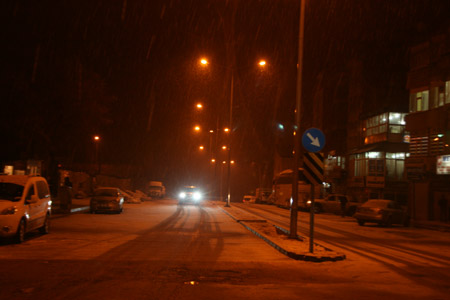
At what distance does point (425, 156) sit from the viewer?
33.1 metres

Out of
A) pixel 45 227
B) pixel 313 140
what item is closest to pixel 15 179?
pixel 45 227

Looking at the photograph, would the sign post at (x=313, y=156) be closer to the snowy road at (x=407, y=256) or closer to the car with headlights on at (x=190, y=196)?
the snowy road at (x=407, y=256)

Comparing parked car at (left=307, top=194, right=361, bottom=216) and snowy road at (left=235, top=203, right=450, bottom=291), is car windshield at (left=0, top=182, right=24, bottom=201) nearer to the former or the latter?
snowy road at (left=235, top=203, right=450, bottom=291)

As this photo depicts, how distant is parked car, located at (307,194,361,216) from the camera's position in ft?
112

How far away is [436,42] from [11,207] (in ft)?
105

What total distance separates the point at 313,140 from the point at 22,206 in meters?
8.32

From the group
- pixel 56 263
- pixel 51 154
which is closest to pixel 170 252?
pixel 56 263

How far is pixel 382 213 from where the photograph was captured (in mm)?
23750

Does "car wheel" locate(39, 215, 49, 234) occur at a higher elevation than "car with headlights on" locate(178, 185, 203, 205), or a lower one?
lower

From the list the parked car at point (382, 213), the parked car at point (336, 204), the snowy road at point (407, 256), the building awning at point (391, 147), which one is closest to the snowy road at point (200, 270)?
the snowy road at point (407, 256)

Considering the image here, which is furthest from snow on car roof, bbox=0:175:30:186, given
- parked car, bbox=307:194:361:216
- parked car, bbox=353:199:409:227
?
parked car, bbox=307:194:361:216

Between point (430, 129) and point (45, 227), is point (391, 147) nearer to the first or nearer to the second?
point (430, 129)

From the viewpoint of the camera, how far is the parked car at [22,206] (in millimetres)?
11791

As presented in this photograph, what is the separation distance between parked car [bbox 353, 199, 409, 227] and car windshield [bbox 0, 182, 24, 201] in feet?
59.0
